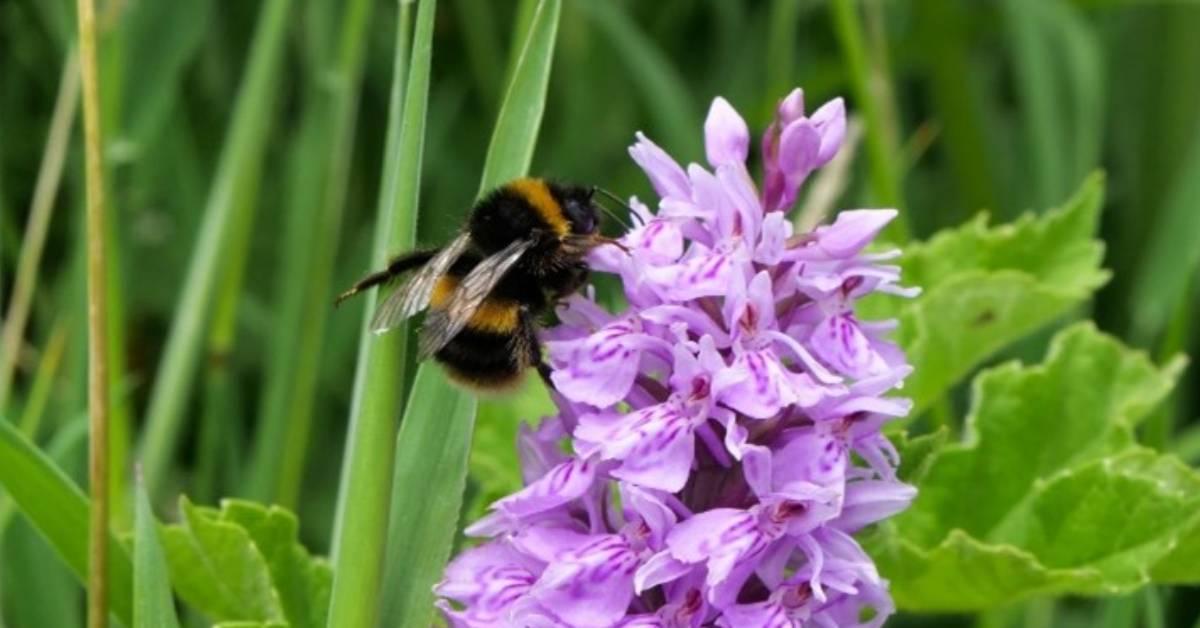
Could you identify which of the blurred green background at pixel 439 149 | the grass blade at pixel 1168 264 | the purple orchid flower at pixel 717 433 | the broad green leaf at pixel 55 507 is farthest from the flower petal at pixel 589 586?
the grass blade at pixel 1168 264

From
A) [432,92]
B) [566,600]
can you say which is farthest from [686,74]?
[566,600]

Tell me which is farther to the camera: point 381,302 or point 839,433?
point 381,302

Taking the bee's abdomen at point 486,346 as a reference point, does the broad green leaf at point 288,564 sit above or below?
below

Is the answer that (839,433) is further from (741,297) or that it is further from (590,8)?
(590,8)

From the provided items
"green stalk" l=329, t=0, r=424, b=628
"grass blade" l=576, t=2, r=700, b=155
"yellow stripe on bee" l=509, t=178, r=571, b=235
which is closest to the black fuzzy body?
"yellow stripe on bee" l=509, t=178, r=571, b=235

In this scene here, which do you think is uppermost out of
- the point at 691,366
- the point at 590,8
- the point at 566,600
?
the point at 590,8

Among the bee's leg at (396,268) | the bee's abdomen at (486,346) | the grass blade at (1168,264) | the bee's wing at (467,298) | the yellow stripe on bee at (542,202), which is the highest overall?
the yellow stripe on bee at (542,202)

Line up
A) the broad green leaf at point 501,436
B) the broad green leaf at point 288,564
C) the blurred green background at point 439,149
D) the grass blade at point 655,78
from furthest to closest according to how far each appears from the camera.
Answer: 1. the grass blade at point 655,78
2. the blurred green background at point 439,149
3. the broad green leaf at point 501,436
4. the broad green leaf at point 288,564

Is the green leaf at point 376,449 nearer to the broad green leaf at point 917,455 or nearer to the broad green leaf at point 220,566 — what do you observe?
the broad green leaf at point 220,566

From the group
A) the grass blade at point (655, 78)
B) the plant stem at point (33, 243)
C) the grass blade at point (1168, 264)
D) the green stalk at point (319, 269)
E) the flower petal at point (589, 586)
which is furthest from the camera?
the grass blade at point (655, 78)
